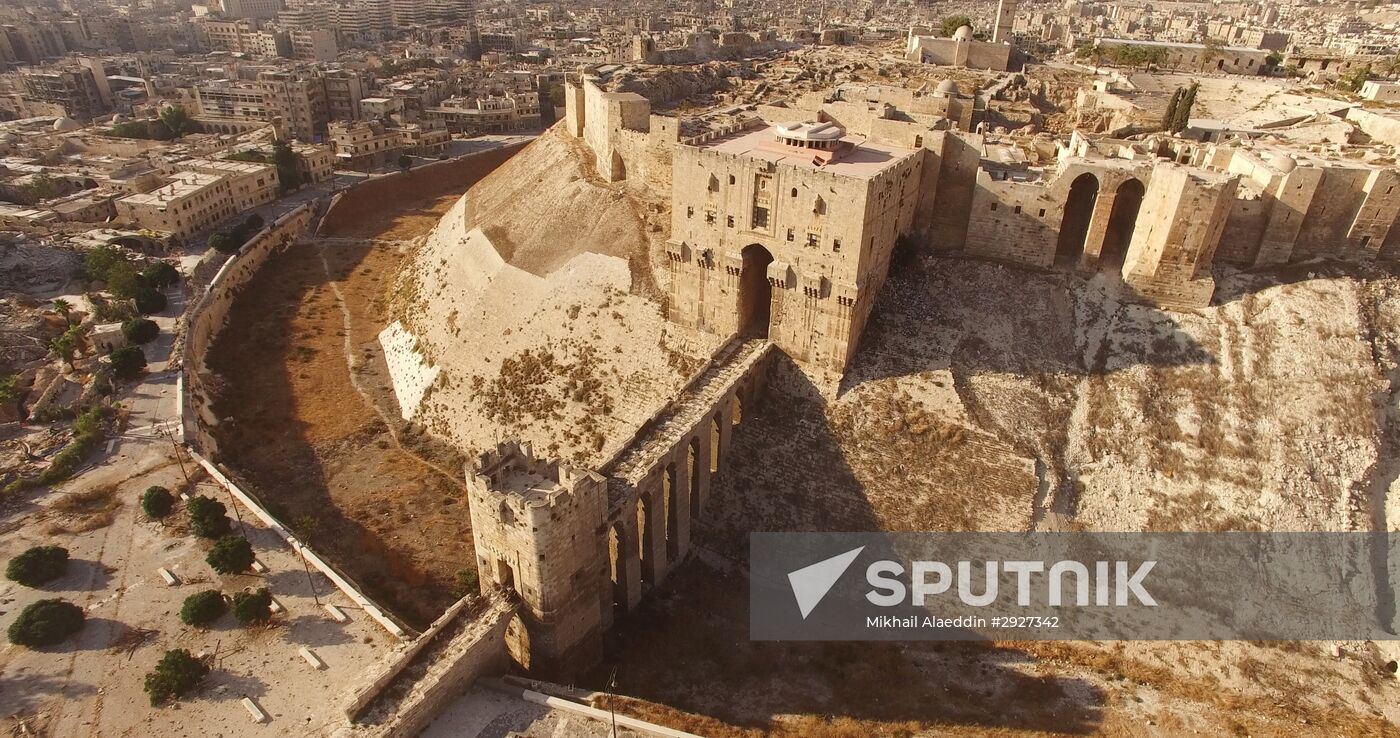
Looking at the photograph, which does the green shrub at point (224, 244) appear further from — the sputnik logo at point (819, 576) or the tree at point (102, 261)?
the sputnik logo at point (819, 576)

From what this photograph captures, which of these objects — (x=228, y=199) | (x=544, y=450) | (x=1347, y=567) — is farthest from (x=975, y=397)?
(x=228, y=199)

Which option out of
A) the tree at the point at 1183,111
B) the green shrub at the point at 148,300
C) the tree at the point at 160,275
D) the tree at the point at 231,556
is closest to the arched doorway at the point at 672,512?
the tree at the point at 231,556

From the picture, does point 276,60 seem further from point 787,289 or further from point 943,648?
point 943,648

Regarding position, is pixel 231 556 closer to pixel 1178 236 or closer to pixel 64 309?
pixel 64 309

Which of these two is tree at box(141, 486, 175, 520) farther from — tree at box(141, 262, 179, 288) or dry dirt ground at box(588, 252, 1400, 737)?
tree at box(141, 262, 179, 288)

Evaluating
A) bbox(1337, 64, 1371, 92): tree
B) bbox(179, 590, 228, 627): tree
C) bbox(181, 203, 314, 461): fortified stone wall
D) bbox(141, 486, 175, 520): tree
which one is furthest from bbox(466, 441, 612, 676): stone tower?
bbox(1337, 64, 1371, 92): tree

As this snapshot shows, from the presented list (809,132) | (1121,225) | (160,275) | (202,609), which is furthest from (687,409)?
(160,275)
